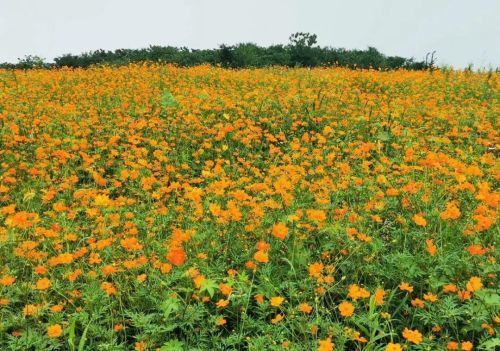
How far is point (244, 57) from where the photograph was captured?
18469 millimetres

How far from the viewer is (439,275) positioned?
10.1ft

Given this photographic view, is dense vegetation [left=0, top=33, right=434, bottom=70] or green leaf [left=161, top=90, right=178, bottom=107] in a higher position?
dense vegetation [left=0, top=33, right=434, bottom=70]

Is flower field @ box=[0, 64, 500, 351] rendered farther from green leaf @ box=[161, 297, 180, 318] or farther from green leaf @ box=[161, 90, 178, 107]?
green leaf @ box=[161, 90, 178, 107]

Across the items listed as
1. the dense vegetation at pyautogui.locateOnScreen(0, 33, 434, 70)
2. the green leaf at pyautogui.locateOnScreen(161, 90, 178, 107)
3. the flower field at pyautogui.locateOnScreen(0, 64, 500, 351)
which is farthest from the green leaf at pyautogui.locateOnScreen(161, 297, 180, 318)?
the dense vegetation at pyautogui.locateOnScreen(0, 33, 434, 70)

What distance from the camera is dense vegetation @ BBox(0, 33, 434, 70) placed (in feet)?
60.9

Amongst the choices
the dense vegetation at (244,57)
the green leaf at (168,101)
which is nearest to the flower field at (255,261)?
the green leaf at (168,101)

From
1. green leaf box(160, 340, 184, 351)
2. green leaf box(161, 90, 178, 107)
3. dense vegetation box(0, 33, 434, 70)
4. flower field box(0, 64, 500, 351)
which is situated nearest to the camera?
green leaf box(160, 340, 184, 351)

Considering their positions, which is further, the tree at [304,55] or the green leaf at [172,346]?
A: the tree at [304,55]

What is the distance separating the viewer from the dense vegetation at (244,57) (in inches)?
731

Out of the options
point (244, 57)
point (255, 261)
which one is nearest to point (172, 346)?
point (255, 261)

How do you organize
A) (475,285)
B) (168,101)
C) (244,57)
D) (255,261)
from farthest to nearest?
(244,57) → (168,101) → (255,261) → (475,285)

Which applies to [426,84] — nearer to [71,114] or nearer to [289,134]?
[289,134]

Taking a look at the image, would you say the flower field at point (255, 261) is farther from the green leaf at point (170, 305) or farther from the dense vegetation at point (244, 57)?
the dense vegetation at point (244, 57)

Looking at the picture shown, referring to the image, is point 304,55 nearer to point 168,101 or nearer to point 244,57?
point 244,57
